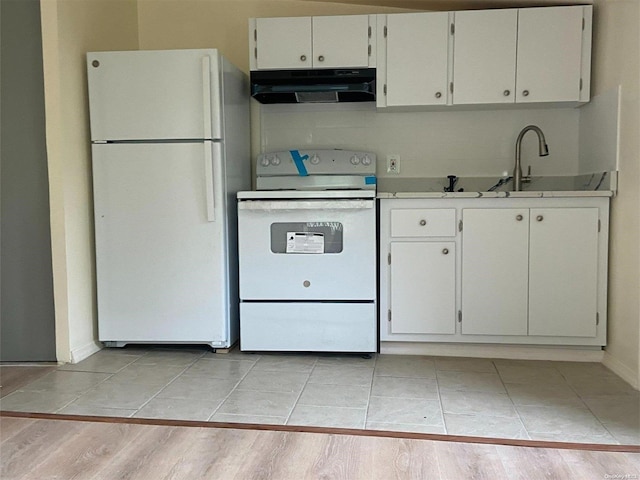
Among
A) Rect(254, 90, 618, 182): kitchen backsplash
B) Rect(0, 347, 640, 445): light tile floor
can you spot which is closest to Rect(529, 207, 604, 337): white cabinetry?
Rect(0, 347, 640, 445): light tile floor

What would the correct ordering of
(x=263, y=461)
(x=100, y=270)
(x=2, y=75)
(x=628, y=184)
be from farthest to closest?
(x=100, y=270) < (x=2, y=75) < (x=628, y=184) < (x=263, y=461)

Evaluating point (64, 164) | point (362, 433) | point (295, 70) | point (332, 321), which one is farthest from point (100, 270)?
point (362, 433)

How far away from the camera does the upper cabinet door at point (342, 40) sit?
3.07 metres

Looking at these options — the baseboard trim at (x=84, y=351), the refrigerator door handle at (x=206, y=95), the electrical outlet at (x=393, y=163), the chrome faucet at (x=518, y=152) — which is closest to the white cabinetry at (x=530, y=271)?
the chrome faucet at (x=518, y=152)

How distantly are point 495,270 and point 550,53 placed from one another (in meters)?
1.19

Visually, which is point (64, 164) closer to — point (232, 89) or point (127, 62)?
point (127, 62)

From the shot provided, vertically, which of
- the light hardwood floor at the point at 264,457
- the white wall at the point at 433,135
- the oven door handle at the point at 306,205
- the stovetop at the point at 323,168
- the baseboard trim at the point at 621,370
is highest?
the white wall at the point at 433,135

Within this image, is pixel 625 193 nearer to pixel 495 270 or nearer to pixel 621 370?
pixel 495 270

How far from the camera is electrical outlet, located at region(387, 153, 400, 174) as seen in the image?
A: 3.45 meters

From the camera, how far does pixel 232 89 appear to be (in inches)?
122

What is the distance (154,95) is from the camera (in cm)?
290

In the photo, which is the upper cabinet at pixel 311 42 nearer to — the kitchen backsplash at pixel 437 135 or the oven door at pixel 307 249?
the kitchen backsplash at pixel 437 135

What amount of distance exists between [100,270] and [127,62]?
1100 millimetres

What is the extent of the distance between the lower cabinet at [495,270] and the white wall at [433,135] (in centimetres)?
60
